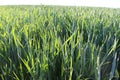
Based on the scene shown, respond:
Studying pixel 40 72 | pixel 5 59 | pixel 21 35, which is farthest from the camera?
pixel 21 35

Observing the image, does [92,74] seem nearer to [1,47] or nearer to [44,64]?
[44,64]

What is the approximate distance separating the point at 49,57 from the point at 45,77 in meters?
0.08

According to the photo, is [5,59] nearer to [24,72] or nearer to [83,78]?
[24,72]

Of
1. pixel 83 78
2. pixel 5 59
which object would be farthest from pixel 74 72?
pixel 5 59

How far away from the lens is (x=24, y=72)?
842 millimetres

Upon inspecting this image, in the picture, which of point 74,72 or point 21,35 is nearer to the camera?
point 74,72

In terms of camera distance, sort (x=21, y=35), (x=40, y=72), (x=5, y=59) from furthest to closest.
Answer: (x=21, y=35) → (x=5, y=59) → (x=40, y=72)

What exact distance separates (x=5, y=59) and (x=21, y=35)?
180 millimetres

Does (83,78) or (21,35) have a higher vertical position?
(21,35)

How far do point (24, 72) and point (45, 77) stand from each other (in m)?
0.10

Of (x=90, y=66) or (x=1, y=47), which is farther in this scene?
(x=1, y=47)

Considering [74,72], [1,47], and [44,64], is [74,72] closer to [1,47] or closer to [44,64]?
[44,64]

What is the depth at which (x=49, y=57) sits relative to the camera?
2.73ft

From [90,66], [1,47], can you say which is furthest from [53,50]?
[1,47]
